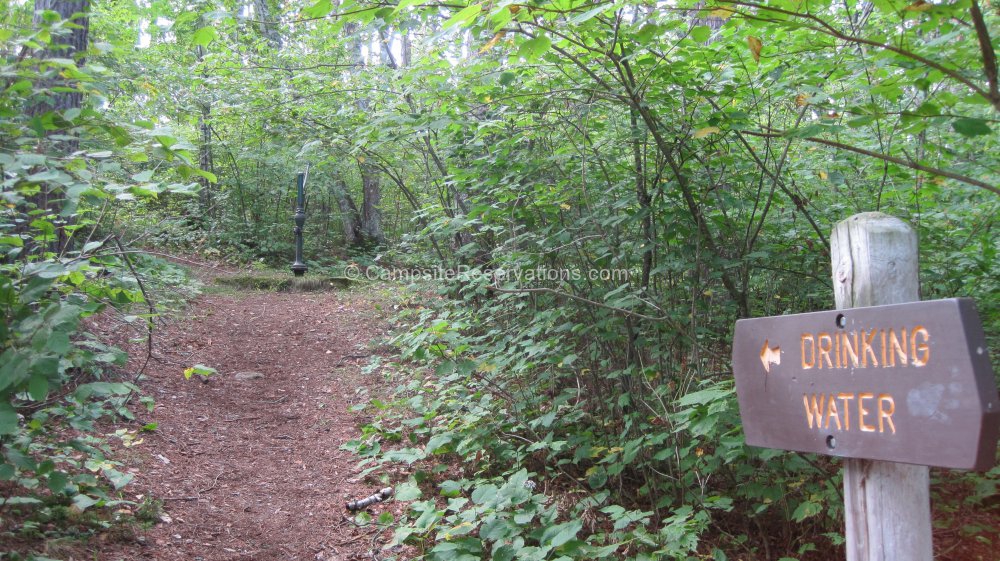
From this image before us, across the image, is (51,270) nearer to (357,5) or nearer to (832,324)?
(357,5)

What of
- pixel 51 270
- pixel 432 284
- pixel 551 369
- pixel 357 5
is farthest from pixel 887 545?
pixel 432 284

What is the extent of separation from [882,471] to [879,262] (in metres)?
0.47

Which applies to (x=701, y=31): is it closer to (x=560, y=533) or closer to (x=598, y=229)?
(x=598, y=229)

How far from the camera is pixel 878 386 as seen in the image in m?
1.32

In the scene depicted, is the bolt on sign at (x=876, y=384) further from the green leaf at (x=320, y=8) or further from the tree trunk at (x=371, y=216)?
the tree trunk at (x=371, y=216)

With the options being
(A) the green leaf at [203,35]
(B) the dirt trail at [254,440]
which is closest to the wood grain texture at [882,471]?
(A) the green leaf at [203,35]

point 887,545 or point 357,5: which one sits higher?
point 357,5

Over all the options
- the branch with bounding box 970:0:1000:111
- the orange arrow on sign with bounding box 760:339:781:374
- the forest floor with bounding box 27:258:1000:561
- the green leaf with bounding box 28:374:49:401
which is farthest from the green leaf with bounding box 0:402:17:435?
the branch with bounding box 970:0:1000:111

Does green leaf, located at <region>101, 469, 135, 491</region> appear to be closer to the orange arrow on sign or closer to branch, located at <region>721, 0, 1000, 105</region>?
the orange arrow on sign

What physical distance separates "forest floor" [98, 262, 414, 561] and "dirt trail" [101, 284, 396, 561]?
0.01 metres

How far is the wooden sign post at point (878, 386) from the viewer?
1.18 meters

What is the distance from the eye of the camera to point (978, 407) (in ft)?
3.75

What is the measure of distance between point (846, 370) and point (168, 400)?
222 inches

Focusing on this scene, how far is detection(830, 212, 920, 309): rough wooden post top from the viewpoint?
1.45 metres
